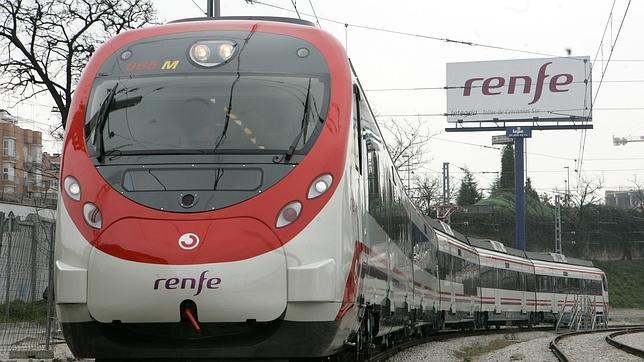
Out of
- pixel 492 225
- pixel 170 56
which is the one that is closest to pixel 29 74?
pixel 170 56

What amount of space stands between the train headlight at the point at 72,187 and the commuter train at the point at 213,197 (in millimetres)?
18

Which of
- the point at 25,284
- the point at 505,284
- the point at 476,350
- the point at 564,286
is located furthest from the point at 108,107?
the point at 564,286

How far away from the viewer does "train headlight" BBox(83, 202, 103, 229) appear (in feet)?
22.9

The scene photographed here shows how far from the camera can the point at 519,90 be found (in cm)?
5388

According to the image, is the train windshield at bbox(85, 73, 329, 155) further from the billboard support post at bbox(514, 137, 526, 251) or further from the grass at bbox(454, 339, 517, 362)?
the billboard support post at bbox(514, 137, 526, 251)

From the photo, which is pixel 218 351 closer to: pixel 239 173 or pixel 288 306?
pixel 288 306

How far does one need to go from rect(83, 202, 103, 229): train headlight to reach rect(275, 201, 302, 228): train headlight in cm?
135

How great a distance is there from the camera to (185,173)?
711 centimetres

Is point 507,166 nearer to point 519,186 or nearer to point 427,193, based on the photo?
point 427,193

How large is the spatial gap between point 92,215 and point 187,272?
3.09 ft

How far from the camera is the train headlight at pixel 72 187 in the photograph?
7.19m

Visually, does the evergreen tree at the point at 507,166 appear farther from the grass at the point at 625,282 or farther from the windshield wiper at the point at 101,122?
the windshield wiper at the point at 101,122

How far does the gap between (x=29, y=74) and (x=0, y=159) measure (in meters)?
71.9

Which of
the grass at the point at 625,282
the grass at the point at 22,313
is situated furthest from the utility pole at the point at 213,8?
the grass at the point at 625,282
